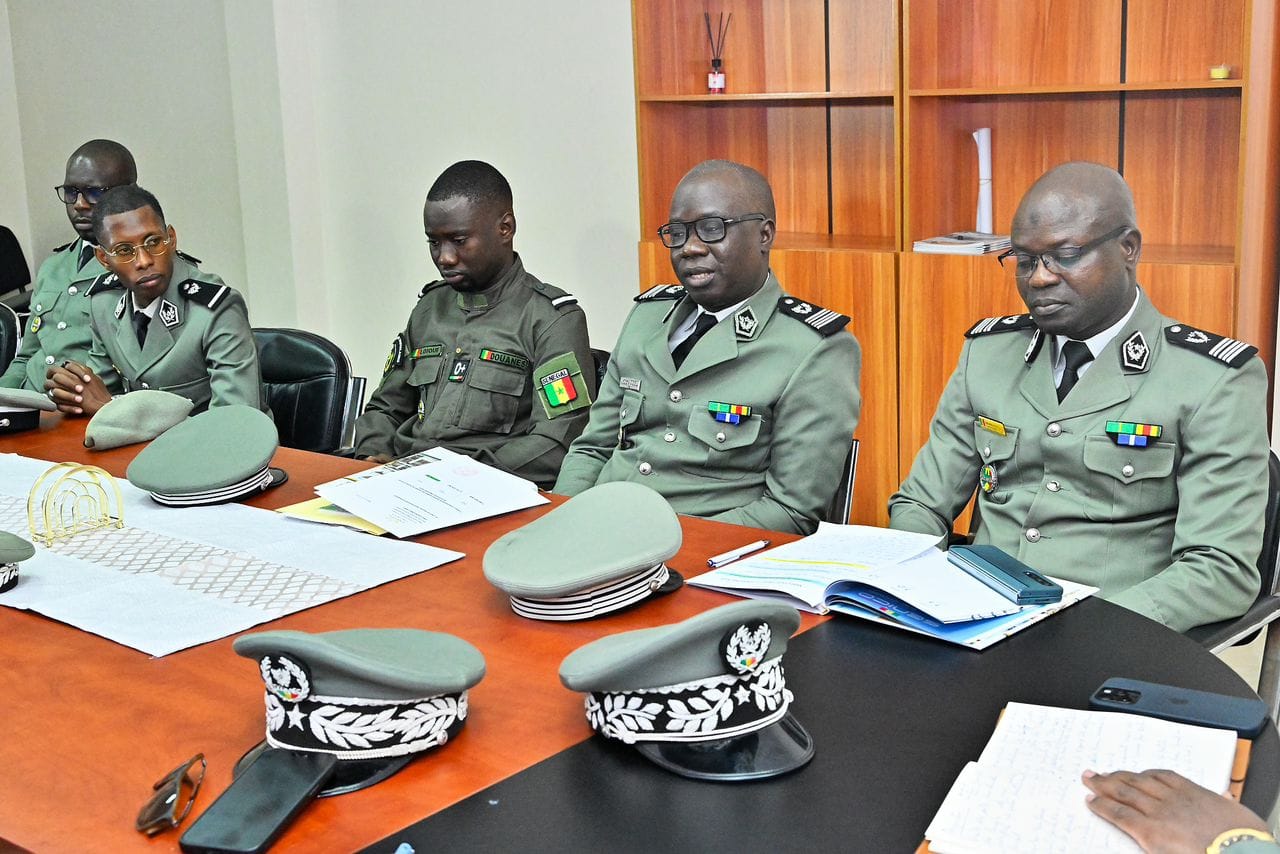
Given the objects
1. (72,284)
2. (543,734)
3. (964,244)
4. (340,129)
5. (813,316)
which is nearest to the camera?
(543,734)

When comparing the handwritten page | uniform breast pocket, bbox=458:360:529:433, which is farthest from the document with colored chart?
uniform breast pocket, bbox=458:360:529:433

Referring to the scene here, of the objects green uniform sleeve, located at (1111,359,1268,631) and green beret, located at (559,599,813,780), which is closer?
green beret, located at (559,599,813,780)

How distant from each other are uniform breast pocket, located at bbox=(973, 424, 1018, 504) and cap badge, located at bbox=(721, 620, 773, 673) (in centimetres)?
115

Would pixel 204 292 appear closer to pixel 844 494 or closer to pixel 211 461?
pixel 211 461

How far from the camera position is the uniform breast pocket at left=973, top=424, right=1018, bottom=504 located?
93.0 inches

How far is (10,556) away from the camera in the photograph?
1971mm

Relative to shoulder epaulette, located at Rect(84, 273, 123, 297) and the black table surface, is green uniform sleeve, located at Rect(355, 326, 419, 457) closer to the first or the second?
shoulder epaulette, located at Rect(84, 273, 123, 297)

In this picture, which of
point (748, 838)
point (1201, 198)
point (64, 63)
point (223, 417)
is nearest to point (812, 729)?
point (748, 838)

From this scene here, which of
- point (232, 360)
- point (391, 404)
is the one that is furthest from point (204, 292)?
point (391, 404)

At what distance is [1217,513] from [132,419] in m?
2.19

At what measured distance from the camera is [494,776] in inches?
53.2

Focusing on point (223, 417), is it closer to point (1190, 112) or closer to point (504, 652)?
point (504, 652)

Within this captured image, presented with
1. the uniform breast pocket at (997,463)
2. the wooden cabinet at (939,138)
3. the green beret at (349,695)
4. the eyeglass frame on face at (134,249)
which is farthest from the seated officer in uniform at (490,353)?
the green beret at (349,695)

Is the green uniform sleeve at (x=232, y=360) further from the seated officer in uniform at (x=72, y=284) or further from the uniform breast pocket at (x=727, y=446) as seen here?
the uniform breast pocket at (x=727, y=446)
